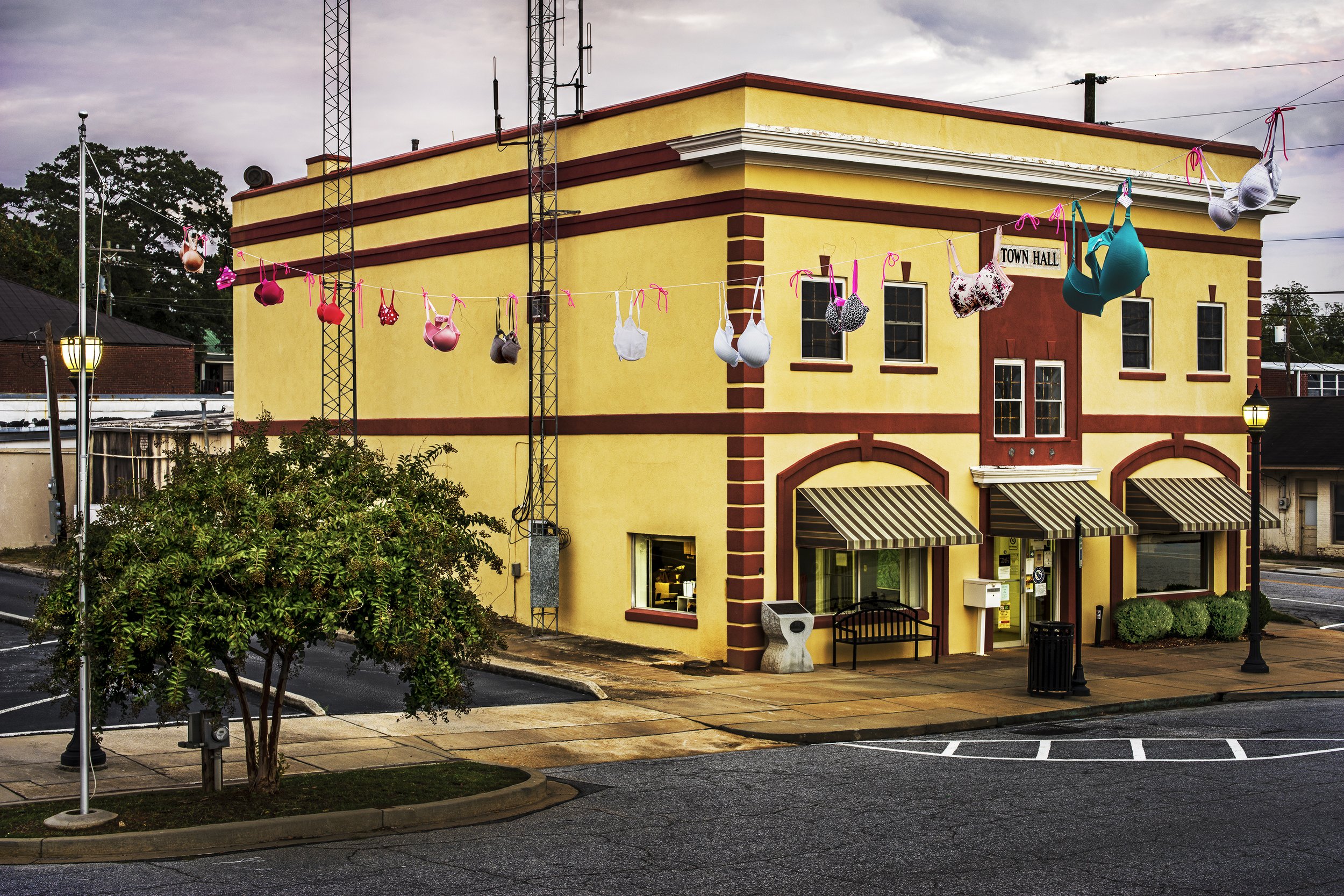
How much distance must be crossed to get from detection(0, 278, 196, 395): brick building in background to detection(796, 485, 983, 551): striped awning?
1881 inches

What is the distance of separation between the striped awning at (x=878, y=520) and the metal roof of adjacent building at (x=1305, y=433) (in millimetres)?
24986

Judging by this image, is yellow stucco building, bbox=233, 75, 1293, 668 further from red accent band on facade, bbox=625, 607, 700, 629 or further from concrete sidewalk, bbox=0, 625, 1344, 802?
concrete sidewalk, bbox=0, 625, 1344, 802

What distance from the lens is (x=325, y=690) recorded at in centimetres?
2000

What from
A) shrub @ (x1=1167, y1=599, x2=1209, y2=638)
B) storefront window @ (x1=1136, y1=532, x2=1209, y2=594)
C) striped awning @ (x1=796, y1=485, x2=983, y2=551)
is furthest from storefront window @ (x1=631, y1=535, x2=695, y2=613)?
shrub @ (x1=1167, y1=599, x2=1209, y2=638)

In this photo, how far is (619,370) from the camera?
2509cm

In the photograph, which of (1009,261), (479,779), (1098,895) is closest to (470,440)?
(1009,261)

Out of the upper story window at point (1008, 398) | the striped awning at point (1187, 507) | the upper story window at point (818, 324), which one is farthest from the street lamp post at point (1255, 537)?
the upper story window at point (818, 324)

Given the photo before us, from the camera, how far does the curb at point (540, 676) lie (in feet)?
66.3

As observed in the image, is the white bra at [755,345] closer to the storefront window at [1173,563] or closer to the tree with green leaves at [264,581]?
the tree with green leaves at [264,581]

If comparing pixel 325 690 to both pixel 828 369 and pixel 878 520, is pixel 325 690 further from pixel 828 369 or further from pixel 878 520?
pixel 828 369

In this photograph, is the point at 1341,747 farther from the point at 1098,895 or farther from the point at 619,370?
the point at 619,370

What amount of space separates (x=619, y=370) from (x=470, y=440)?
15.2 feet

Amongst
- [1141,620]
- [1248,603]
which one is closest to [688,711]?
[1141,620]

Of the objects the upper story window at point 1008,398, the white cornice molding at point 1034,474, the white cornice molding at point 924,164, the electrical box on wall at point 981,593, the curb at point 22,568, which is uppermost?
the white cornice molding at point 924,164
